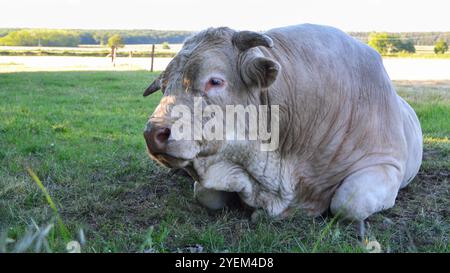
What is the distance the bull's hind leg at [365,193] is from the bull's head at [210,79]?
0.98 metres

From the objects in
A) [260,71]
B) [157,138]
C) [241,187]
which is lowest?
[241,187]

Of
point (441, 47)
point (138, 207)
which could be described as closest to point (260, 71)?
point (138, 207)

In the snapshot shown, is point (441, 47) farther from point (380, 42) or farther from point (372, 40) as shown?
point (372, 40)

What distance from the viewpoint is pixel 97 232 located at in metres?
3.94

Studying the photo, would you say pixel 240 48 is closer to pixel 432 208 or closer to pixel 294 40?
pixel 294 40

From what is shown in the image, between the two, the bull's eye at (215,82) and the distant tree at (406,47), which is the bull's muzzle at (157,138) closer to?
the bull's eye at (215,82)

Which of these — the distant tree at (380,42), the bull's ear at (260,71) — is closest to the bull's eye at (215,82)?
the bull's ear at (260,71)

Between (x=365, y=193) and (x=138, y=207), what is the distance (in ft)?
6.22

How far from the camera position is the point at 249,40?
13.3ft

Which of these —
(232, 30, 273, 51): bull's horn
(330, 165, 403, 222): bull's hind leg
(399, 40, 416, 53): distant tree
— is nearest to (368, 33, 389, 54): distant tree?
(399, 40, 416, 53): distant tree

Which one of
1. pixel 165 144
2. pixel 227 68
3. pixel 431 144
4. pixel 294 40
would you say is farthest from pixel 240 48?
pixel 431 144

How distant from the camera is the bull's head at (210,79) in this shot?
3768 millimetres
